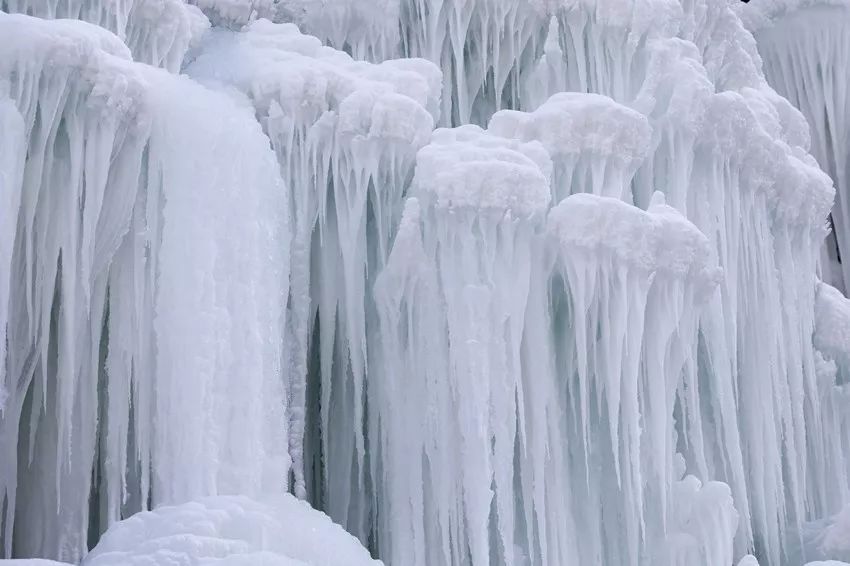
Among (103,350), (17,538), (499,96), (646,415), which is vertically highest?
(499,96)

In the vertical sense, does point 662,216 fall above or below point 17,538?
above

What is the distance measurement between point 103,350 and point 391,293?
185 centimetres

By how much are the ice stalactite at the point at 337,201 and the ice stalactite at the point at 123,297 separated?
18.5 inches

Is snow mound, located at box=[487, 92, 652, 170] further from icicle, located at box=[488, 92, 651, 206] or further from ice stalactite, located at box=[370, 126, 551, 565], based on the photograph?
ice stalactite, located at box=[370, 126, 551, 565]

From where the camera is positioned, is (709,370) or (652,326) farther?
(709,370)

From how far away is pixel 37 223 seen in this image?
6809 millimetres

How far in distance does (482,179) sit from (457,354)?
1.10 metres

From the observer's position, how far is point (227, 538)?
5832 millimetres

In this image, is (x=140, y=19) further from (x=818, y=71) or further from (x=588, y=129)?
(x=818, y=71)

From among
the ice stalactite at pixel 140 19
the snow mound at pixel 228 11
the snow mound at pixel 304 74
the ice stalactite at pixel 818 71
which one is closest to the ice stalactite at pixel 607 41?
the snow mound at pixel 304 74

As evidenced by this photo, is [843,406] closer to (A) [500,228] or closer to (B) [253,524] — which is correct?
(A) [500,228]

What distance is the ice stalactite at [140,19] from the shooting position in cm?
746

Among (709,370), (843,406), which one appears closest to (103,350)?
(709,370)

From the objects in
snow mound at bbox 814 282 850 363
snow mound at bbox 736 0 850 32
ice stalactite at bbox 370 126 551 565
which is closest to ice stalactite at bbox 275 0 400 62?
ice stalactite at bbox 370 126 551 565
